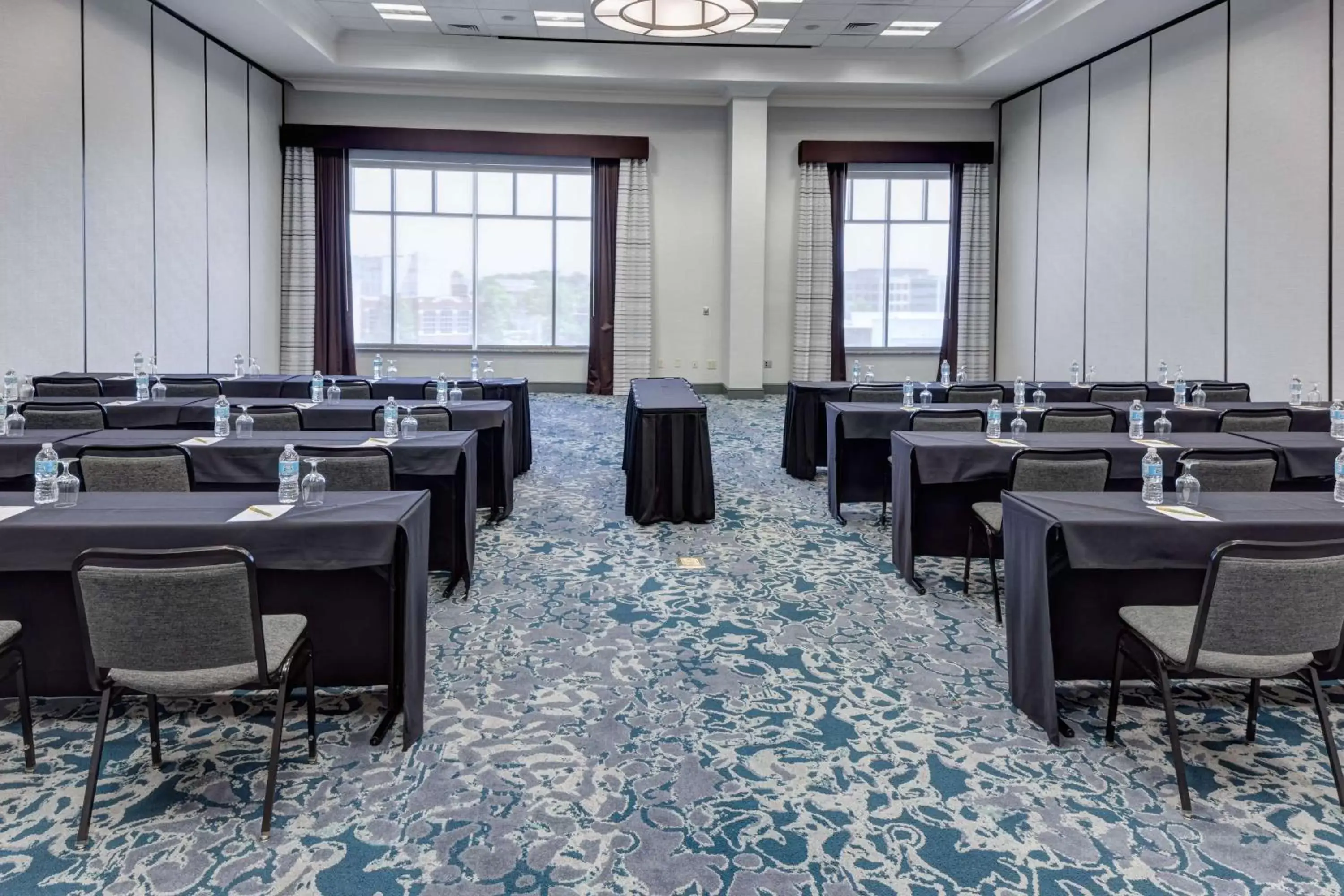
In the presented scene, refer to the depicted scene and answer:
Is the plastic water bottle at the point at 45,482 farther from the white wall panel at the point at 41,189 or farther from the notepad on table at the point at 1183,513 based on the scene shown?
the white wall panel at the point at 41,189

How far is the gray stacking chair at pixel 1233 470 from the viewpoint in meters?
4.45

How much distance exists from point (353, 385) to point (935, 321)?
33.6 ft

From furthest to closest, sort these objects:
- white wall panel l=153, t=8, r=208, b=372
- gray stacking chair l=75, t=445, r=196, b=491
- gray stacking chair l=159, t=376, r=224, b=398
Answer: white wall panel l=153, t=8, r=208, b=372
gray stacking chair l=159, t=376, r=224, b=398
gray stacking chair l=75, t=445, r=196, b=491

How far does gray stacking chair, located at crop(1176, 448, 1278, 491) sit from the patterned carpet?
116cm

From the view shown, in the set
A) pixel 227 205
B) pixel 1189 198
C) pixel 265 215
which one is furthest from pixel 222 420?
pixel 1189 198

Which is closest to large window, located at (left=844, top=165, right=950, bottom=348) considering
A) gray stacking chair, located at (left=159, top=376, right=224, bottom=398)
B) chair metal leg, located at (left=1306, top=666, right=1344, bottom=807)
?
gray stacking chair, located at (left=159, top=376, right=224, bottom=398)

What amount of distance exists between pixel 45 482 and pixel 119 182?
7398 millimetres

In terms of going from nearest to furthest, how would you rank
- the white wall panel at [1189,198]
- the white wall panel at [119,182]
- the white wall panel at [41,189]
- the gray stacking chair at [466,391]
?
the white wall panel at [41,189]
the gray stacking chair at [466,391]
the white wall panel at [119,182]
the white wall panel at [1189,198]

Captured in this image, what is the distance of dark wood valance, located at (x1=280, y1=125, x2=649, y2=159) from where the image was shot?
13539mm

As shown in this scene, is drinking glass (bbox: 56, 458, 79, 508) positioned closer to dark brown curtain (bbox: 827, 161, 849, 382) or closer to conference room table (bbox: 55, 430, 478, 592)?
conference room table (bbox: 55, 430, 478, 592)

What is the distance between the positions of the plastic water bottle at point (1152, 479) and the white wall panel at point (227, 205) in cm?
1071

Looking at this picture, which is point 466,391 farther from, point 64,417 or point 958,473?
point 958,473

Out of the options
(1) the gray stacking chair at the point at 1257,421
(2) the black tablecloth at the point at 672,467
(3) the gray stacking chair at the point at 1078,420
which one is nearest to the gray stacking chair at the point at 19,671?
(2) the black tablecloth at the point at 672,467

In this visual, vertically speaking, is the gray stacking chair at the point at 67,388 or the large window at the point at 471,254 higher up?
the large window at the point at 471,254
